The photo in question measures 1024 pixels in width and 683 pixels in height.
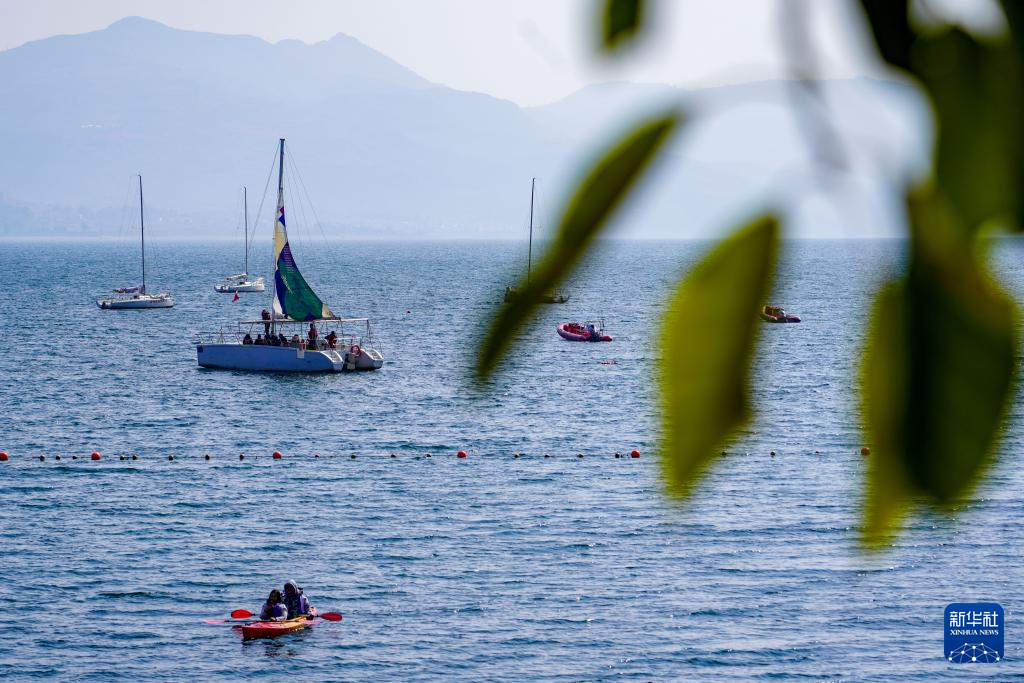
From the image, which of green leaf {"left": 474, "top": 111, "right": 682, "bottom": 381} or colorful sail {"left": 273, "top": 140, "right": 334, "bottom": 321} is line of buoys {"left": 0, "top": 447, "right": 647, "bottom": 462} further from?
green leaf {"left": 474, "top": 111, "right": 682, "bottom": 381}

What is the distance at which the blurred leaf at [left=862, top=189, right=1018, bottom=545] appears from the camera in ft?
2.18

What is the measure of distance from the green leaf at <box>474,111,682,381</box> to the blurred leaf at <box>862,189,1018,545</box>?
0.50 ft

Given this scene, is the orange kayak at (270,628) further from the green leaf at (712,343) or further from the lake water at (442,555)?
the green leaf at (712,343)

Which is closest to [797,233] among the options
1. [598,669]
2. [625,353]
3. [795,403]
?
[598,669]

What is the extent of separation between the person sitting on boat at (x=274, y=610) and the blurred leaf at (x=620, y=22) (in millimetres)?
38818

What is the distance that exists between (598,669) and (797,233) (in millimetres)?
36171

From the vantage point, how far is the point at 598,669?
117 ft

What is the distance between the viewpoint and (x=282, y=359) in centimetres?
8781

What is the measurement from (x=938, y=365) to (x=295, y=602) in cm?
3972

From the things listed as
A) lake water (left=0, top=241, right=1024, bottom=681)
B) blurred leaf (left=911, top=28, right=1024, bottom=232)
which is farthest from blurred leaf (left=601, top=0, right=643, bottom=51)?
lake water (left=0, top=241, right=1024, bottom=681)

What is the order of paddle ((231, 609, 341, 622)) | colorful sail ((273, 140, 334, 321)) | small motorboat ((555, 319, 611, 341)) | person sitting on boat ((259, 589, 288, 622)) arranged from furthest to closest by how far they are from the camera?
small motorboat ((555, 319, 611, 341))
colorful sail ((273, 140, 334, 321))
paddle ((231, 609, 341, 622))
person sitting on boat ((259, 589, 288, 622))

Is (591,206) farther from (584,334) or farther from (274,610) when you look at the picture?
(584,334)

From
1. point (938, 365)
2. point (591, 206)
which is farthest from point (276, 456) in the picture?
point (938, 365)

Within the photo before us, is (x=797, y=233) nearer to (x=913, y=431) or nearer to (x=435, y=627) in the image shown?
(x=913, y=431)
